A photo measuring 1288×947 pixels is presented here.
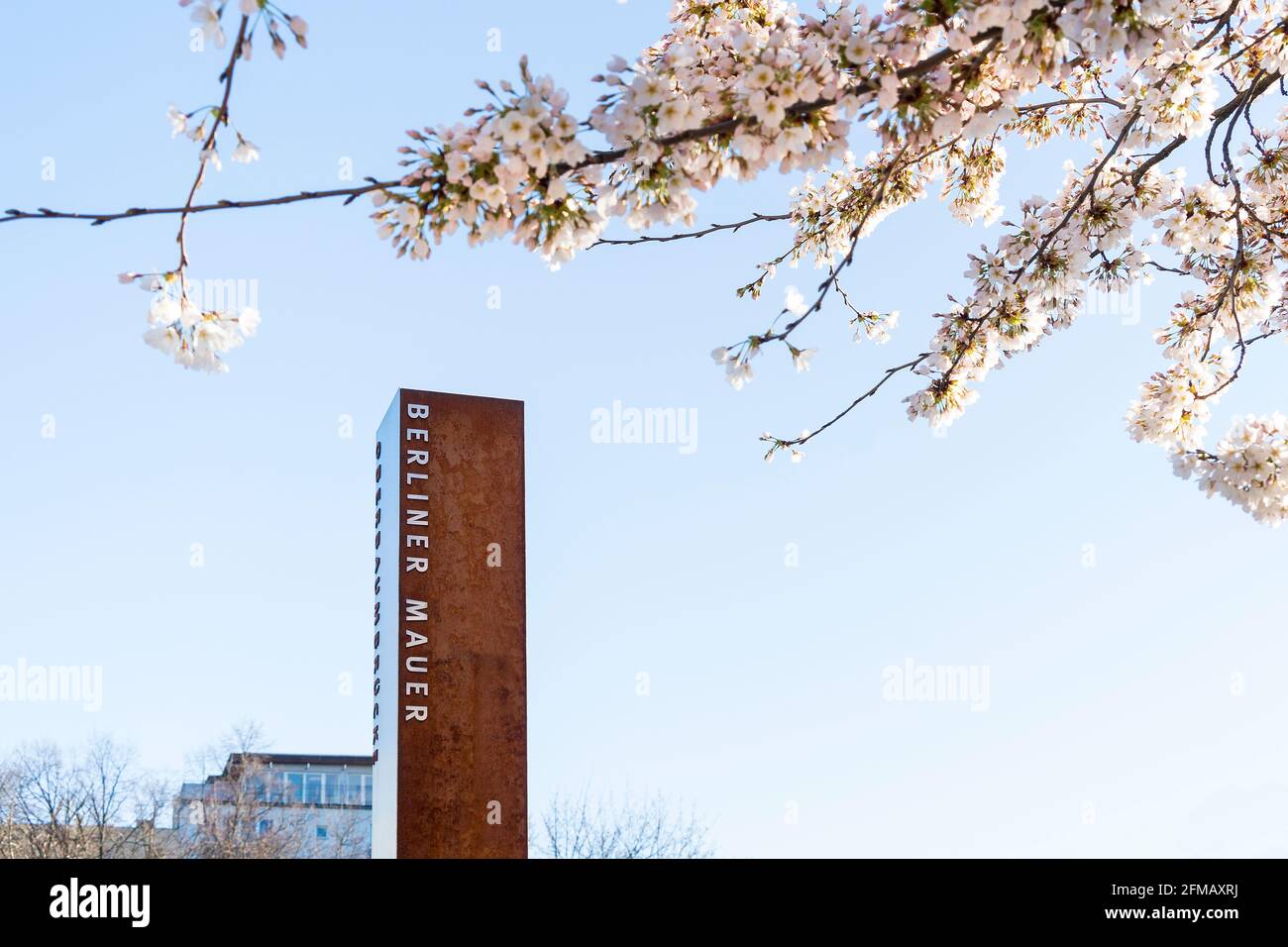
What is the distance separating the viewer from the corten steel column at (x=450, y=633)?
23.0 ft

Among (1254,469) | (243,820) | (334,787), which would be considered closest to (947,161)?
(1254,469)

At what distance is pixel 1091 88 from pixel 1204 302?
3.96 ft

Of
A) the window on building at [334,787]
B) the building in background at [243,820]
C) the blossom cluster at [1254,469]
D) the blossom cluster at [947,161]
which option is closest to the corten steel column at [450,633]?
the blossom cluster at [947,161]

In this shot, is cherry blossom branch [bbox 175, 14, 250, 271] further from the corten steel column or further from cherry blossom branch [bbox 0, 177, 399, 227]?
the corten steel column

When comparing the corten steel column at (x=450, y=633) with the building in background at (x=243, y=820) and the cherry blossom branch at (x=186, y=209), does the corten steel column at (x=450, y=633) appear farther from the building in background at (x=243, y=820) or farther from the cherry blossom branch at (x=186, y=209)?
the building in background at (x=243, y=820)

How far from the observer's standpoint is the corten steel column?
23.0ft

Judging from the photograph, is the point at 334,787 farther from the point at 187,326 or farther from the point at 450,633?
the point at 187,326

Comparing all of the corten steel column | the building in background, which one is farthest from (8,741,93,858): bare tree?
the corten steel column

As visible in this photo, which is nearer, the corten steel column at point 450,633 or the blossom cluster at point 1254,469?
the blossom cluster at point 1254,469

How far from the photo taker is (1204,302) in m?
4.54

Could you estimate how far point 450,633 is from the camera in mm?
7285

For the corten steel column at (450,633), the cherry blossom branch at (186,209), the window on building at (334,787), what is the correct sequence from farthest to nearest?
1. the window on building at (334,787)
2. the corten steel column at (450,633)
3. the cherry blossom branch at (186,209)

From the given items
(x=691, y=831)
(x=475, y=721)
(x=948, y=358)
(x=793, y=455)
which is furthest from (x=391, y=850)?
(x=691, y=831)
